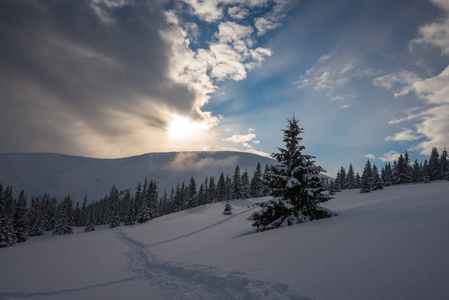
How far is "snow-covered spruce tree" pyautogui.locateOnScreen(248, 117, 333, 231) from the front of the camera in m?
15.0

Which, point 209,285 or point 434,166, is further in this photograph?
point 434,166

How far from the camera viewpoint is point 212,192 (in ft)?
295

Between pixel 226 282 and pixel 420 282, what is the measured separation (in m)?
5.14

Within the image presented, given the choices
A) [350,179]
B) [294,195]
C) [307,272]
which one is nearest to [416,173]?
[350,179]

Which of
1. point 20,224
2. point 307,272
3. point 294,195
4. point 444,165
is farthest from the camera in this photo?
point 444,165

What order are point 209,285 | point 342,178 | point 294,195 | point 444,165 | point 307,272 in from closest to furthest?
1. point 307,272
2. point 209,285
3. point 294,195
4. point 444,165
5. point 342,178

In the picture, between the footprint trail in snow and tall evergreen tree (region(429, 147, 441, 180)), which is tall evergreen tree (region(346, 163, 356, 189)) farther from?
the footprint trail in snow

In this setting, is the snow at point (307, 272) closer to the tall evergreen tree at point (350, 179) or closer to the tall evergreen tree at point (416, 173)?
the tall evergreen tree at point (416, 173)

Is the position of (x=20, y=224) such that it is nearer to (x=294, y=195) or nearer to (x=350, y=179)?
(x=294, y=195)

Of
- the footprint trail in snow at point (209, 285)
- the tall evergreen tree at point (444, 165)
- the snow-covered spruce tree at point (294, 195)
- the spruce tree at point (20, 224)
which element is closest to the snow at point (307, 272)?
the footprint trail in snow at point (209, 285)

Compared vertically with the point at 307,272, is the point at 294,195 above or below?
above

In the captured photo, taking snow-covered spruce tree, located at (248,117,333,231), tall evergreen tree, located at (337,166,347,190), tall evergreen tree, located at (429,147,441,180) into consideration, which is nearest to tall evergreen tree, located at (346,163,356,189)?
tall evergreen tree, located at (337,166,347,190)

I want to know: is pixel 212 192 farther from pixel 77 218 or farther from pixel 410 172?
pixel 77 218

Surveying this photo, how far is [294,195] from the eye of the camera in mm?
15578
